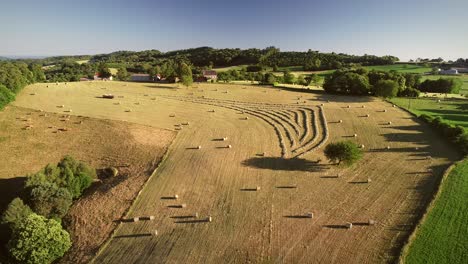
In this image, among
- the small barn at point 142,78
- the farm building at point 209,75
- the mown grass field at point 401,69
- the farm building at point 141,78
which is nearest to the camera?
the farm building at point 209,75

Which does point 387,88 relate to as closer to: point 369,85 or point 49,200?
point 369,85

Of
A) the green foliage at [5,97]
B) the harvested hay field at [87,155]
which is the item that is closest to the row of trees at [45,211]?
the harvested hay field at [87,155]

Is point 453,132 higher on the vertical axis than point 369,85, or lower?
lower

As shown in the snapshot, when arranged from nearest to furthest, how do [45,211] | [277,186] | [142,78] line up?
[45,211], [277,186], [142,78]

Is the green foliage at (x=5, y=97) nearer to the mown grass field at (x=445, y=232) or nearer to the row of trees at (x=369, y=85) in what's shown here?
the mown grass field at (x=445, y=232)

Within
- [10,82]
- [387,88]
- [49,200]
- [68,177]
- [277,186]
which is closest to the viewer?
[49,200]

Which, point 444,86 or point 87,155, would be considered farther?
point 444,86

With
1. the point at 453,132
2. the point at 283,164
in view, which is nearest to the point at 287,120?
the point at 283,164
